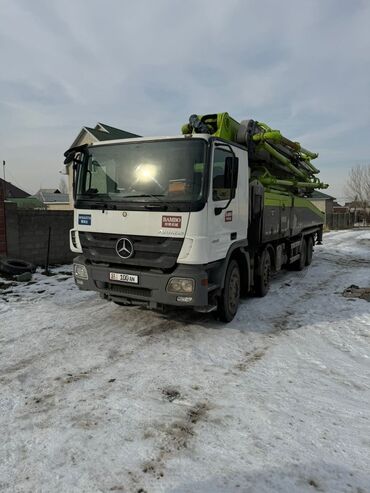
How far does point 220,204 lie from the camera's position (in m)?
5.08

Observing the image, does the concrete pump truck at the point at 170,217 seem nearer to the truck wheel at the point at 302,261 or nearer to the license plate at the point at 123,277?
the license plate at the point at 123,277

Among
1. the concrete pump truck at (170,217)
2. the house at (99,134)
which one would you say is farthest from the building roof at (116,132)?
the concrete pump truck at (170,217)

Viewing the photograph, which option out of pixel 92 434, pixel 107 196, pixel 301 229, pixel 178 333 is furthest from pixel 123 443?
pixel 301 229

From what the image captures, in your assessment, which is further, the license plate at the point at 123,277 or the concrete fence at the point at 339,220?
the concrete fence at the point at 339,220

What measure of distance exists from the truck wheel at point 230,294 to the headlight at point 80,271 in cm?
206

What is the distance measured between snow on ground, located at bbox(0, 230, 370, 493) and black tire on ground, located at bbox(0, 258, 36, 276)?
246 centimetres

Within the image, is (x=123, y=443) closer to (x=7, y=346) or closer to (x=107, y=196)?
(x=7, y=346)

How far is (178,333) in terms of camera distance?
5.26 m

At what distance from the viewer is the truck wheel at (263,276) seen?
7.16 m

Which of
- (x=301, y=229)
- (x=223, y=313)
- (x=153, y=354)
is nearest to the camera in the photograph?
(x=153, y=354)

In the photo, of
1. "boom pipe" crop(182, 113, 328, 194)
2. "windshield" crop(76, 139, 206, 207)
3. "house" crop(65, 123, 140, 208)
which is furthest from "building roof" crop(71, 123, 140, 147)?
"windshield" crop(76, 139, 206, 207)

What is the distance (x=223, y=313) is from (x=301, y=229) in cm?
575

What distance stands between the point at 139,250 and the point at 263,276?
10.5 ft

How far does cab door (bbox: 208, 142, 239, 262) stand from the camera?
4.88 m
